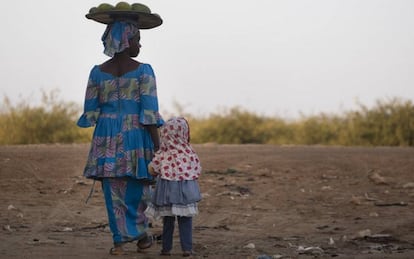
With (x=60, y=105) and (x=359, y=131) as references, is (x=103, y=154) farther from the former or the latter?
(x=359, y=131)

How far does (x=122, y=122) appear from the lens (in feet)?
24.5

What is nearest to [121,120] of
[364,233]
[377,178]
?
[364,233]

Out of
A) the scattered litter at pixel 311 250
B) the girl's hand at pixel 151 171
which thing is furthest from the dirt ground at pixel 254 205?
the girl's hand at pixel 151 171

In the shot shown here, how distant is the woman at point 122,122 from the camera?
7391 mm

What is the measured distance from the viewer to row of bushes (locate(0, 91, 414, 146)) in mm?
20016

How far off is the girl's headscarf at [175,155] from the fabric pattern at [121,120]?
15 centimetres

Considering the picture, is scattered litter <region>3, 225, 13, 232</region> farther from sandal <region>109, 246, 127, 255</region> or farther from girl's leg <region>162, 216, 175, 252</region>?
girl's leg <region>162, 216, 175, 252</region>

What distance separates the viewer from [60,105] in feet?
67.3

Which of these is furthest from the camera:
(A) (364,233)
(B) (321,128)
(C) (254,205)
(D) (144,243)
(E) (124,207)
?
(B) (321,128)

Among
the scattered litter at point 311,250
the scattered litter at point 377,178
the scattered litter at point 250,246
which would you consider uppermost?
the scattered litter at point 377,178

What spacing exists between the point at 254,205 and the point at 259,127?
11.6 meters

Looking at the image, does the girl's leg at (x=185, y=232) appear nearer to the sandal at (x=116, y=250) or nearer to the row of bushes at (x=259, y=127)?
the sandal at (x=116, y=250)

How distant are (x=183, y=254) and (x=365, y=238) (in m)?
2.15

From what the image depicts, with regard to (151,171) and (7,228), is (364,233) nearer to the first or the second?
(151,171)
